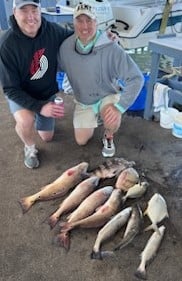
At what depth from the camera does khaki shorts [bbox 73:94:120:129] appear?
192 cm

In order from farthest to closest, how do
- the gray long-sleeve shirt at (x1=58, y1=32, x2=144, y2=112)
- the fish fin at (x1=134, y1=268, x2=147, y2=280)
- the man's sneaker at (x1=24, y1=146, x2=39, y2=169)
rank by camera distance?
the man's sneaker at (x1=24, y1=146, x2=39, y2=169) → the gray long-sleeve shirt at (x1=58, y1=32, x2=144, y2=112) → the fish fin at (x1=134, y1=268, x2=147, y2=280)

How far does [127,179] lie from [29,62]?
87cm

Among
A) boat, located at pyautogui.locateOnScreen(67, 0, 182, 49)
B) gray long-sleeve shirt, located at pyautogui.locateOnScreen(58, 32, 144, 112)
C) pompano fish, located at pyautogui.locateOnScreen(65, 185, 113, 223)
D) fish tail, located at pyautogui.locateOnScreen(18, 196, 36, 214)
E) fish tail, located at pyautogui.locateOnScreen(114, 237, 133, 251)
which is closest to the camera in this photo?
fish tail, located at pyautogui.locateOnScreen(114, 237, 133, 251)

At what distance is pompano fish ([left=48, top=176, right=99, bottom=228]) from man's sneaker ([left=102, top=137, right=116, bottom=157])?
30 cm

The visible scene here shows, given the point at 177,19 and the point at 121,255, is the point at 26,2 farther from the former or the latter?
the point at 177,19

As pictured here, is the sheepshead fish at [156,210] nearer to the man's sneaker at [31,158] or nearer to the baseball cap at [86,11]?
the man's sneaker at [31,158]

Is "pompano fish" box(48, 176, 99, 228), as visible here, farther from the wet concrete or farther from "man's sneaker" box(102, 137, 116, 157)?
"man's sneaker" box(102, 137, 116, 157)

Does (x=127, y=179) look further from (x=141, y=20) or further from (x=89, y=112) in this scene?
(x=141, y=20)

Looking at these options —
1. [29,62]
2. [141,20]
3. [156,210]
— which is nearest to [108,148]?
[156,210]

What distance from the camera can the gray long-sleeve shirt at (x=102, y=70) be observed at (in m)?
1.73

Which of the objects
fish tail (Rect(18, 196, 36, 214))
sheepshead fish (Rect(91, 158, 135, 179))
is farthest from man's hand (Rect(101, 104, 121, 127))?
fish tail (Rect(18, 196, 36, 214))

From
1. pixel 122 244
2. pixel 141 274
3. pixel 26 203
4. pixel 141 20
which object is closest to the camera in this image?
pixel 141 274

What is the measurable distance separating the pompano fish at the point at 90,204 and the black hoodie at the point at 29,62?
581 millimetres

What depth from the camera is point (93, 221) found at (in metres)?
1.44
